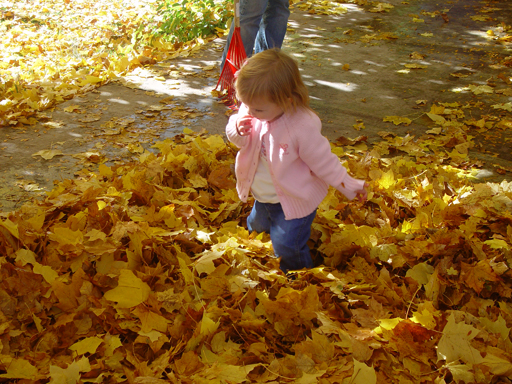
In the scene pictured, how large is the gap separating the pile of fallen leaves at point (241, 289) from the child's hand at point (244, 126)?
1.72 ft

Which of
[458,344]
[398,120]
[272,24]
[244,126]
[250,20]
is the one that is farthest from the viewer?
[272,24]

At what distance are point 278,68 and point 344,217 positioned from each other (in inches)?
42.5

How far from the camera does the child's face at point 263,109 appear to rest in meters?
1.78

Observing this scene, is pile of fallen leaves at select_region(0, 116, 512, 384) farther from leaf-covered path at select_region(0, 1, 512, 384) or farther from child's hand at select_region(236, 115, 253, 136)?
child's hand at select_region(236, 115, 253, 136)

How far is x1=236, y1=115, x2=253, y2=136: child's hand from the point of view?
1.97 m

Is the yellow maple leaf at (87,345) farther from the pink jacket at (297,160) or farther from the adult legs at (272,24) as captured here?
the adult legs at (272,24)

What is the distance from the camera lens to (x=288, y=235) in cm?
205

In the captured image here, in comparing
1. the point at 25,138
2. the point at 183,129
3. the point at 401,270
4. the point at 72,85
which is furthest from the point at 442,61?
the point at 25,138

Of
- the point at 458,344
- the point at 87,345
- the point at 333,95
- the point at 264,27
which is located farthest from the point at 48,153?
the point at 458,344

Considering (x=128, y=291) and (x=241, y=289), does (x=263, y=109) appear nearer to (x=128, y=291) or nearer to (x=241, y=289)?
(x=241, y=289)

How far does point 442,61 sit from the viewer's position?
466 centimetres

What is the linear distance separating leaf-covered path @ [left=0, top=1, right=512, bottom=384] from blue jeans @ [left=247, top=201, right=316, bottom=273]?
0.30ft

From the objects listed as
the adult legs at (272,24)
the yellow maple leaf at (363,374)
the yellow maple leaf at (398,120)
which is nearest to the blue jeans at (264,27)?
the adult legs at (272,24)

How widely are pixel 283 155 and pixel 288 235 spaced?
392 millimetres
